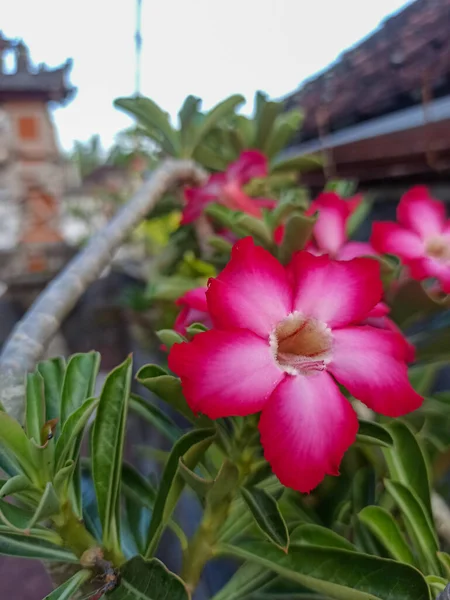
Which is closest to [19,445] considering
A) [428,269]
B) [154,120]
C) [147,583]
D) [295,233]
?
[147,583]

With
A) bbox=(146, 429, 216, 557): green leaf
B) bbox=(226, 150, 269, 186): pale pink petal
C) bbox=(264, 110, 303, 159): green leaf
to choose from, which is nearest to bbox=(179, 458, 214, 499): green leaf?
bbox=(146, 429, 216, 557): green leaf

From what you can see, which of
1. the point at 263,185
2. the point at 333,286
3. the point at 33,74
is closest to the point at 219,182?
the point at 263,185

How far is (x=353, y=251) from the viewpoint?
64 centimetres

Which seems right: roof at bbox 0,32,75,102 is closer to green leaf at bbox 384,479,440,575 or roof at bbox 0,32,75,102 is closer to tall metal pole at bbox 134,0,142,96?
tall metal pole at bbox 134,0,142,96

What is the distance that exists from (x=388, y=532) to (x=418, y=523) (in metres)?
0.03

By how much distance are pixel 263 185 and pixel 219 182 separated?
154 mm

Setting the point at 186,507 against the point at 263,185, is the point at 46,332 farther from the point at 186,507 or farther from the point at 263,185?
the point at 263,185

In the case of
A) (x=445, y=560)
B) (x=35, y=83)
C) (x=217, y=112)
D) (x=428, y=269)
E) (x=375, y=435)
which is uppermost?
(x=35, y=83)

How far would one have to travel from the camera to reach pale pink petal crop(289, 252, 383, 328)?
0.37 meters

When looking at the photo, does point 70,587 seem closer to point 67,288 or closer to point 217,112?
point 67,288

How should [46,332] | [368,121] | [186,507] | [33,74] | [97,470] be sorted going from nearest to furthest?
[97,470], [46,332], [186,507], [368,121], [33,74]

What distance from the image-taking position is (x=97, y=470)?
0.42 meters

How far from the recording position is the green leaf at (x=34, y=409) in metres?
0.39

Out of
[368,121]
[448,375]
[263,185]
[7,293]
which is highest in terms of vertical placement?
[368,121]
